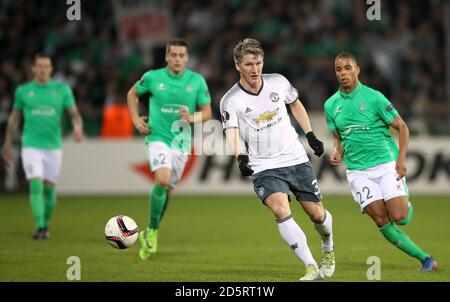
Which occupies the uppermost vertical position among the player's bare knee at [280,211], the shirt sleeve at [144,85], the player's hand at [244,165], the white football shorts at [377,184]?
the shirt sleeve at [144,85]

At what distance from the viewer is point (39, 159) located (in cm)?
1324

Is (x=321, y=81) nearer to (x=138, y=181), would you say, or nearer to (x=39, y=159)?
(x=138, y=181)

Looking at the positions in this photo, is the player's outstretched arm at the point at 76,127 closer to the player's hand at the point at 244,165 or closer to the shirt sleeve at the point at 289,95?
the shirt sleeve at the point at 289,95

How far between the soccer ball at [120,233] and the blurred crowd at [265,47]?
30.8 feet

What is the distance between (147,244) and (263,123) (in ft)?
8.88

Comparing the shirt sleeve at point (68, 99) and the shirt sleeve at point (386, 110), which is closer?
the shirt sleeve at point (386, 110)

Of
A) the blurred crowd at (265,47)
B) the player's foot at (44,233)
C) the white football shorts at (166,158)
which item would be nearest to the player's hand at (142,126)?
the white football shorts at (166,158)

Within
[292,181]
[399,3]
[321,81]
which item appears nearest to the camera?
[292,181]

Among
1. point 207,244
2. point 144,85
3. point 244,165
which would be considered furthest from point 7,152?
point 244,165

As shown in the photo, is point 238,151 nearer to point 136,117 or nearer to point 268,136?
point 268,136

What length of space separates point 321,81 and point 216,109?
2.88m

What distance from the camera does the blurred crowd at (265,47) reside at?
20.5 meters

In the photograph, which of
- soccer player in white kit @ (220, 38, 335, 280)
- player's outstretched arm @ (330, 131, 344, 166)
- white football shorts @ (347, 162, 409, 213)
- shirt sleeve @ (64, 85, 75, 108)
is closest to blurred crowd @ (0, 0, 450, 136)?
shirt sleeve @ (64, 85, 75, 108)

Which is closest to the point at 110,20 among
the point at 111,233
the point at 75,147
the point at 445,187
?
the point at 75,147
